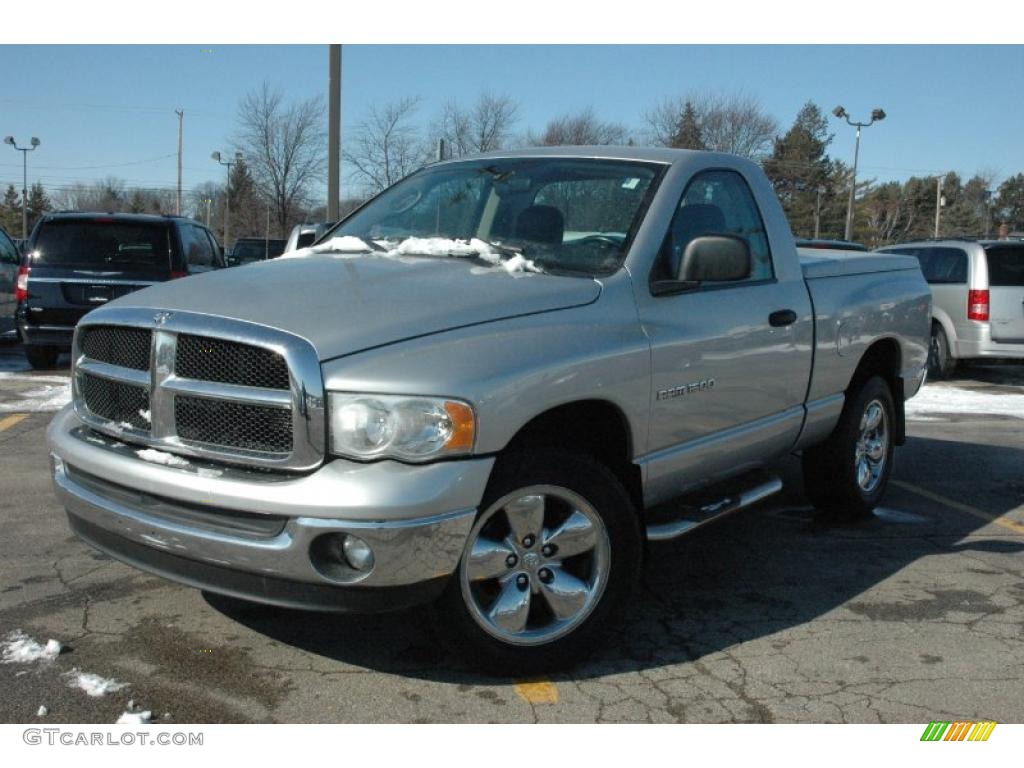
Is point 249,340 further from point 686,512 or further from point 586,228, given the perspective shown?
point 686,512

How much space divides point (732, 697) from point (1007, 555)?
2522 millimetres

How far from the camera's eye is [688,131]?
142 feet

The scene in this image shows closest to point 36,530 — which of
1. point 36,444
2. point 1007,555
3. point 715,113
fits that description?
point 36,444

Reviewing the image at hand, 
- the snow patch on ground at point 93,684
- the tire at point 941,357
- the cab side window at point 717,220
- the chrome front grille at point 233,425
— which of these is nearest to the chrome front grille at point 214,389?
the chrome front grille at point 233,425

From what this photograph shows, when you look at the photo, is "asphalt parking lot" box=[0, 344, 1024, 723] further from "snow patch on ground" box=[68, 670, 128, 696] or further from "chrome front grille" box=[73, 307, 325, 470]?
"chrome front grille" box=[73, 307, 325, 470]

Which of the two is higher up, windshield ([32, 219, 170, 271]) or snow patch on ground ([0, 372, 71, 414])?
windshield ([32, 219, 170, 271])

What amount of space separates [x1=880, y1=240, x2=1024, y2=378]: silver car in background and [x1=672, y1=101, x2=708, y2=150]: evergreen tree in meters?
29.6

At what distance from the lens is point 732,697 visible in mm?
3480

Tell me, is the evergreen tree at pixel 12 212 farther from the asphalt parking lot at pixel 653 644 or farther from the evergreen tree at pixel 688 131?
the asphalt parking lot at pixel 653 644

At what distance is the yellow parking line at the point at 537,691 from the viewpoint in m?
3.41

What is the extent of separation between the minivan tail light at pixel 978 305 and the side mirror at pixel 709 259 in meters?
9.47

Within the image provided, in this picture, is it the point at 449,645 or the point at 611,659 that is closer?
the point at 449,645

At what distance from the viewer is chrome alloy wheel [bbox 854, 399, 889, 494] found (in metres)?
5.83

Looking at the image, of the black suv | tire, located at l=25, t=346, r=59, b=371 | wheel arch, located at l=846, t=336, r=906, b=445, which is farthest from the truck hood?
tire, located at l=25, t=346, r=59, b=371
